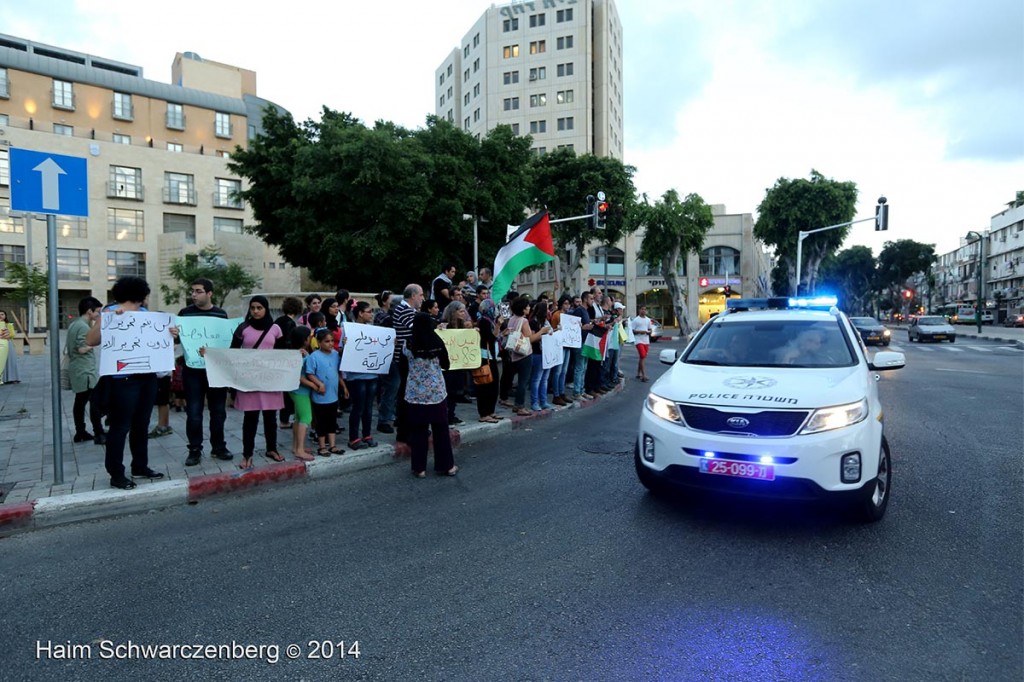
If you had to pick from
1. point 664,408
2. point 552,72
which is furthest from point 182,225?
point 664,408

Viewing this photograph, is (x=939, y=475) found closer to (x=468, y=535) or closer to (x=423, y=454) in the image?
(x=468, y=535)

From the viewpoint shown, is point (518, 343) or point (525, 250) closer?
point (518, 343)

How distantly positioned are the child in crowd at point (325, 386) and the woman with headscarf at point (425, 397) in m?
→ 0.96

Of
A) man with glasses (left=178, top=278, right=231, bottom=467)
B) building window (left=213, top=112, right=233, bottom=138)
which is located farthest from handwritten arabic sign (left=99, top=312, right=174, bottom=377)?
building window (left=213, top=112, right=233, bottom=138)

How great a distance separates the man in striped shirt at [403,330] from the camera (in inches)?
274

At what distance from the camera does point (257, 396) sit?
6.27m

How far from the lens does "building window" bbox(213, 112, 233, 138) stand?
188ft

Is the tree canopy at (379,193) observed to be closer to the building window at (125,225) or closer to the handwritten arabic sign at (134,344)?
the handwritten arabic sign at (134,344)

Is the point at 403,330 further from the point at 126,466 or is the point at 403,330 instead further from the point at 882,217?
the point at 882,217

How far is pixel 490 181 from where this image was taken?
2452 centimetres

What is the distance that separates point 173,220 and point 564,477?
178 ft

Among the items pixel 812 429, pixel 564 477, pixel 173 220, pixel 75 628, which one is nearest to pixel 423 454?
pixel 564 477

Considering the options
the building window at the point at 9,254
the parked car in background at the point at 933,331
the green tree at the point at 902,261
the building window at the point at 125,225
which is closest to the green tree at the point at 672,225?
the parked car in background at the point at 933,331

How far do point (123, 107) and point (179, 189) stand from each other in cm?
1131
